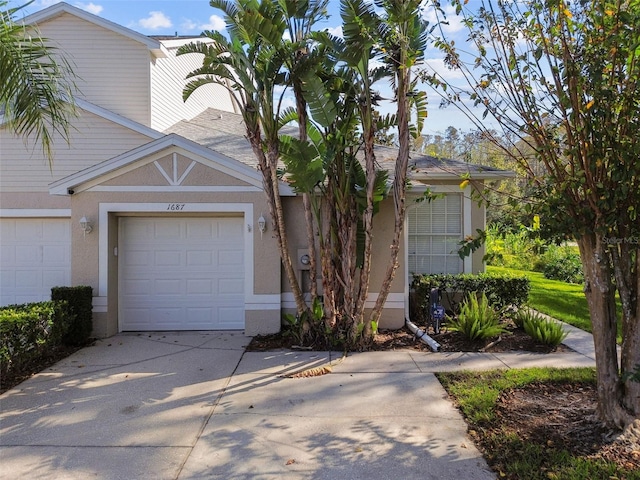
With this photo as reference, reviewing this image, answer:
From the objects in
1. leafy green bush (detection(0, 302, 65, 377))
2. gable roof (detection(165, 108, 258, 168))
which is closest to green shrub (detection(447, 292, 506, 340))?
gable roof (detection(165, 108, 258, 168))

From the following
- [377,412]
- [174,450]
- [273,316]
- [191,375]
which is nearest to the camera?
[174,450]

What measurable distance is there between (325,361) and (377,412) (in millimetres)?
1929

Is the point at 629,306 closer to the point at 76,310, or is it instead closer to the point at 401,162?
the point at 401,162

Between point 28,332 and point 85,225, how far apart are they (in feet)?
7.51

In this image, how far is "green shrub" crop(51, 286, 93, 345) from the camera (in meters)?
7.49

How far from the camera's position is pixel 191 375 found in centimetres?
607

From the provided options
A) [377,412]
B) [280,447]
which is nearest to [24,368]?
[280,447]

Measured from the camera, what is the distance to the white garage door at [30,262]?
9.18m

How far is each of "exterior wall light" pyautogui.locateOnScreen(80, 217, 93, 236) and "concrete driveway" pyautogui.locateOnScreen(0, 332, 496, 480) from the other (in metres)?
2.38

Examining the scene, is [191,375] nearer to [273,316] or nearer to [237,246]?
[273,316]

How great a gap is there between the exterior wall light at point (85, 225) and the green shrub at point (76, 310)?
1029 millimetres

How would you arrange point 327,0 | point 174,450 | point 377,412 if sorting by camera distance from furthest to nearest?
point 327,0, point 377,412, point 174,450

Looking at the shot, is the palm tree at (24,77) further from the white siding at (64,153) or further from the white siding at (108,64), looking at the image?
the white siding at (108,64)

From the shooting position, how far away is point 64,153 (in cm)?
980
